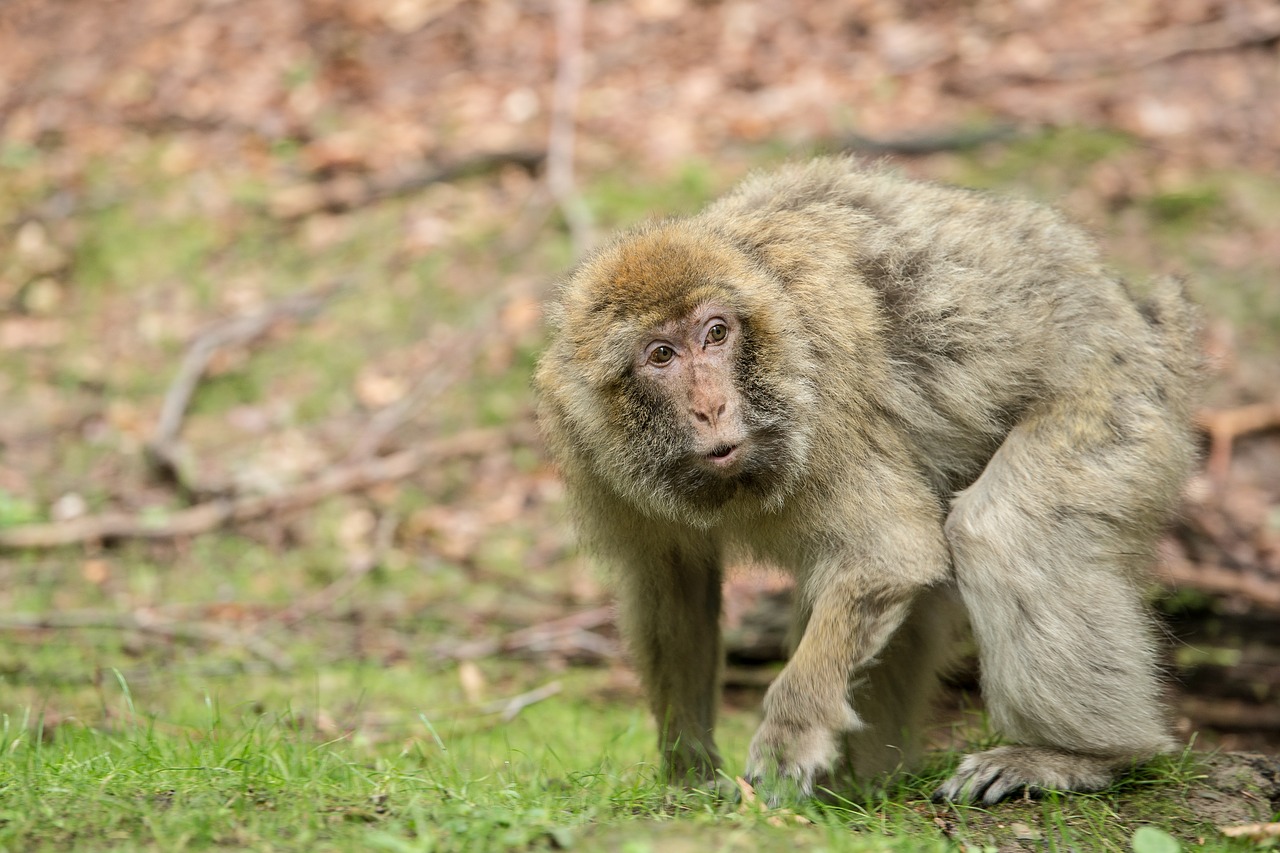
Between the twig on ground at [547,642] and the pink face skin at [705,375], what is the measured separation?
3391mm

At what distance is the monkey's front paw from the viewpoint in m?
4.28

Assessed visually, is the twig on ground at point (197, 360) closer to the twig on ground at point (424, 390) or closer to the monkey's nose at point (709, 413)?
the twig on ground at point (424, 390)

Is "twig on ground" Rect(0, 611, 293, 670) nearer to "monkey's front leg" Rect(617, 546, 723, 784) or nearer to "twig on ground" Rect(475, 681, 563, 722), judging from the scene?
"twig on ground" Rect(475, 681, 563, 722)

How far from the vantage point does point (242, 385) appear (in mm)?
9672

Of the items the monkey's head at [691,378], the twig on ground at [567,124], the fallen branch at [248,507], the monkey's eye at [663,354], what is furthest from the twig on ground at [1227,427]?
the monkey's eye at [663,354]

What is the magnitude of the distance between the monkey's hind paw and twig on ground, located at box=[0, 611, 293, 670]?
12.7ft

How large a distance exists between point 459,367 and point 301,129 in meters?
3.85

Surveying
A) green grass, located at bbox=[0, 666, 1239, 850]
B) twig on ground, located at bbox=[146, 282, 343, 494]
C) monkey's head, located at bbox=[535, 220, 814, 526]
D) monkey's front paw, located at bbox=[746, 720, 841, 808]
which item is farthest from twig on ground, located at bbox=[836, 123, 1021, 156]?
monkey's front paw, located at bbox=[746, 720, 841, 808]

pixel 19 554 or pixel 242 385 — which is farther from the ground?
pixel 242 385

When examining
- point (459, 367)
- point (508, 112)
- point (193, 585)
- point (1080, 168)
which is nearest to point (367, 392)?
point (459, 367)

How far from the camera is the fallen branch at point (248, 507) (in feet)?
26.4

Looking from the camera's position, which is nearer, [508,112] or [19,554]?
[19,554]

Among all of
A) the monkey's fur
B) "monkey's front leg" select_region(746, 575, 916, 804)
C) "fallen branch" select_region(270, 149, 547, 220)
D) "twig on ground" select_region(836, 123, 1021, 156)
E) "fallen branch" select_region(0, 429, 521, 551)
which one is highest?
"twig on ground" select_region(836, 123, 1021, 156)

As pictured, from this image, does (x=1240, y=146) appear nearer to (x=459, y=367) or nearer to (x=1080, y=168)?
(x=1080, y=168)
